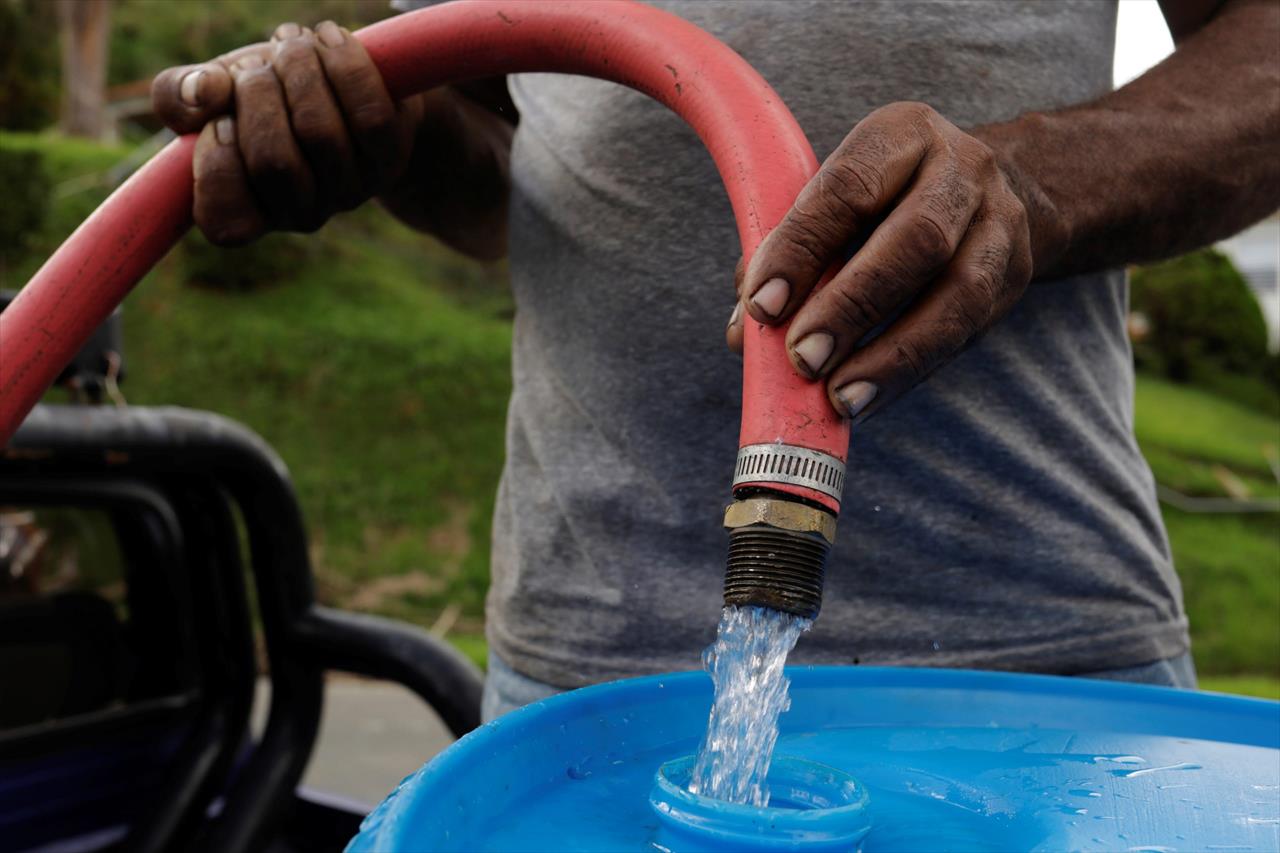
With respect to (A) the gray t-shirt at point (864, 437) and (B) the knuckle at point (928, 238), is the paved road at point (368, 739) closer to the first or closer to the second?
(A) the gray t-shirt at point (864, 437)

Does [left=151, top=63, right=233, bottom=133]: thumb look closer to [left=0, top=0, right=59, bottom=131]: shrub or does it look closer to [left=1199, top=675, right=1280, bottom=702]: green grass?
[left=1199, top=675, right=1280, bottom=702]: green grass

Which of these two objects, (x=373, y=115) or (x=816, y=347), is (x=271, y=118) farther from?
(x=816, y=347)

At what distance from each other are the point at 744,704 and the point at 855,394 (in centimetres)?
23

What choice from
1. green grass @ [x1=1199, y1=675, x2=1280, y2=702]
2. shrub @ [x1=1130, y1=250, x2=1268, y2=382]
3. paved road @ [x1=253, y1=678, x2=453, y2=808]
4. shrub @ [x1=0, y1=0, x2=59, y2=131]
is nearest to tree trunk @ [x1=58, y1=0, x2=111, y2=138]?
shrub @ [x1=0, y1=0, x2=59, y2=131]

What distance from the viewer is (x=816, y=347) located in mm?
812

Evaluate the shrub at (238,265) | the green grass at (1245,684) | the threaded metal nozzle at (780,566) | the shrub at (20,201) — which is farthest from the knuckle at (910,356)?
the shrub at (20,201)

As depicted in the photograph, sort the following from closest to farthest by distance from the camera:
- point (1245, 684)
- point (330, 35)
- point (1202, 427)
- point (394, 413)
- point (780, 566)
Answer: point (780, 566) → point (330, 35) → point (1245, 684) → point (394, 413) → point (1202, 427)

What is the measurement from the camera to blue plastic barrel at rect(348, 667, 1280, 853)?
0.79 meters

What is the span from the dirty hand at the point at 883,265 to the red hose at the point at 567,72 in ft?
0.09

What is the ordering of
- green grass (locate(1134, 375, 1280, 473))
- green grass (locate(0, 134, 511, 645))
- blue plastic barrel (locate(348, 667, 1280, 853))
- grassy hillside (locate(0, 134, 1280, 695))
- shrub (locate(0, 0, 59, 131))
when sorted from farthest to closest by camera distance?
shrub (locate(0, 0, 59, 131)) → green grass (locate(1134, 375, 1280, 473)) → green grass (locate(0, 134, 511, 645)) → grassy hillside (locate(0, 134, 1280, 695)) → blue plastic barrel (locate(348, 667, 1280, 853))

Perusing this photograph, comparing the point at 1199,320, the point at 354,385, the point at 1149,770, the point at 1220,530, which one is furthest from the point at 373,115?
the point at 1199,320

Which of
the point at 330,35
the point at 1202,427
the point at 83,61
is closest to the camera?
the point at 330,35

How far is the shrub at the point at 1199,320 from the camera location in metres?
12.3

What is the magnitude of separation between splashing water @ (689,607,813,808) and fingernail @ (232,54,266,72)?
31.4 inches
